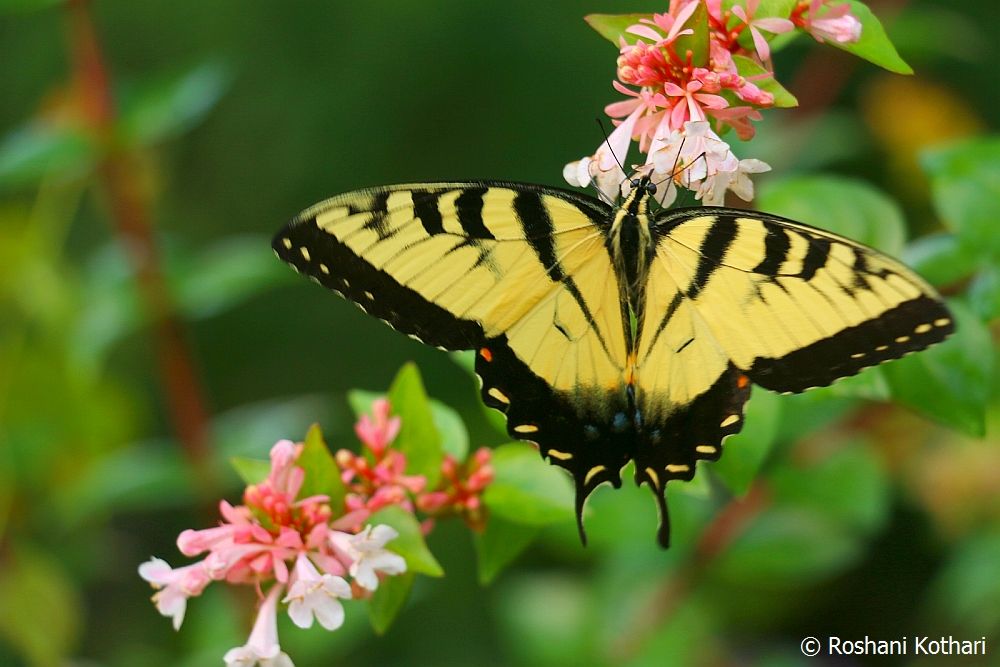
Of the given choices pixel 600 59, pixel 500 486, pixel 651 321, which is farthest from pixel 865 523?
pixel 600 59

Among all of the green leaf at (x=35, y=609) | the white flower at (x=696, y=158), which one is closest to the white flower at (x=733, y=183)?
the white flower at (x=696, y=158)

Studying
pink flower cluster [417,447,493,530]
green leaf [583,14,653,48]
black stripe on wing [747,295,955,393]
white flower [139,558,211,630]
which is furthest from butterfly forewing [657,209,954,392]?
white flower [139,558,211,630]

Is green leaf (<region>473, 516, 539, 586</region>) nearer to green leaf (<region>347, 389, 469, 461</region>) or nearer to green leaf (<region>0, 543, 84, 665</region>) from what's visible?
green leaf (<region>347, 389, 469, 461</region>)

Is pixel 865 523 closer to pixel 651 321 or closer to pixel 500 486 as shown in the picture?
pixel 651 321

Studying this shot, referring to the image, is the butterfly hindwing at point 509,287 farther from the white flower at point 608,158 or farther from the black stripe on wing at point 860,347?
the black stripe on wing at point 860,347

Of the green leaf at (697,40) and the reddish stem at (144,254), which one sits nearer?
the green leaf at (697,40)

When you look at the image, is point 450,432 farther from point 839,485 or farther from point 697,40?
point 839,485
